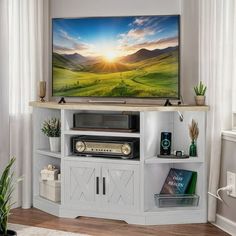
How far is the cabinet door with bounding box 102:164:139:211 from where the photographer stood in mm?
3963

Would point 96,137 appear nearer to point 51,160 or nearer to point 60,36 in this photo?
point 51,160

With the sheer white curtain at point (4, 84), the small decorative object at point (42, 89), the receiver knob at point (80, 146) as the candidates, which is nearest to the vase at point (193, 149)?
the receiver knob at point (80, 146)

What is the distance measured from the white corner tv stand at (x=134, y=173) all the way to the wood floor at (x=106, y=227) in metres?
0.07

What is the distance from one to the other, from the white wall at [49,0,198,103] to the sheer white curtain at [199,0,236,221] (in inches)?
11.1

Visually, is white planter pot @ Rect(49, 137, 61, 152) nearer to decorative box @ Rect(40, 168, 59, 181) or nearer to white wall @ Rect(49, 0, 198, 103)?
decorative box @ Rect(40, 168, 59, 181)

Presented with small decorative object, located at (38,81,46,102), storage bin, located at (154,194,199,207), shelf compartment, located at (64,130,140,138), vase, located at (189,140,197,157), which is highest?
small decorative object, located at (38,81,46,102)

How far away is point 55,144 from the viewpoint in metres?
4.38

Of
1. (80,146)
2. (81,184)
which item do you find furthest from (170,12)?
(81,184)

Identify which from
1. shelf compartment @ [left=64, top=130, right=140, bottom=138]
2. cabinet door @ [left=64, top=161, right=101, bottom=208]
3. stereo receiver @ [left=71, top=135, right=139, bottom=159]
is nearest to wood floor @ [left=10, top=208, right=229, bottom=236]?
cabinet door @ [left=64, top=161, right=101, bottom=208]

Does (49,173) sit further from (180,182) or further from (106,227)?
(180,182)

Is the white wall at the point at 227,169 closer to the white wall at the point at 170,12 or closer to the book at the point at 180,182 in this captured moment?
the book at the point at 180,182

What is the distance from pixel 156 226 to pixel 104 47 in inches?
67.7

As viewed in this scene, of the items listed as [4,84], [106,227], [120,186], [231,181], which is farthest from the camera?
[4,84]

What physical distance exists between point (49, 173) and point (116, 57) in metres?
1.24
